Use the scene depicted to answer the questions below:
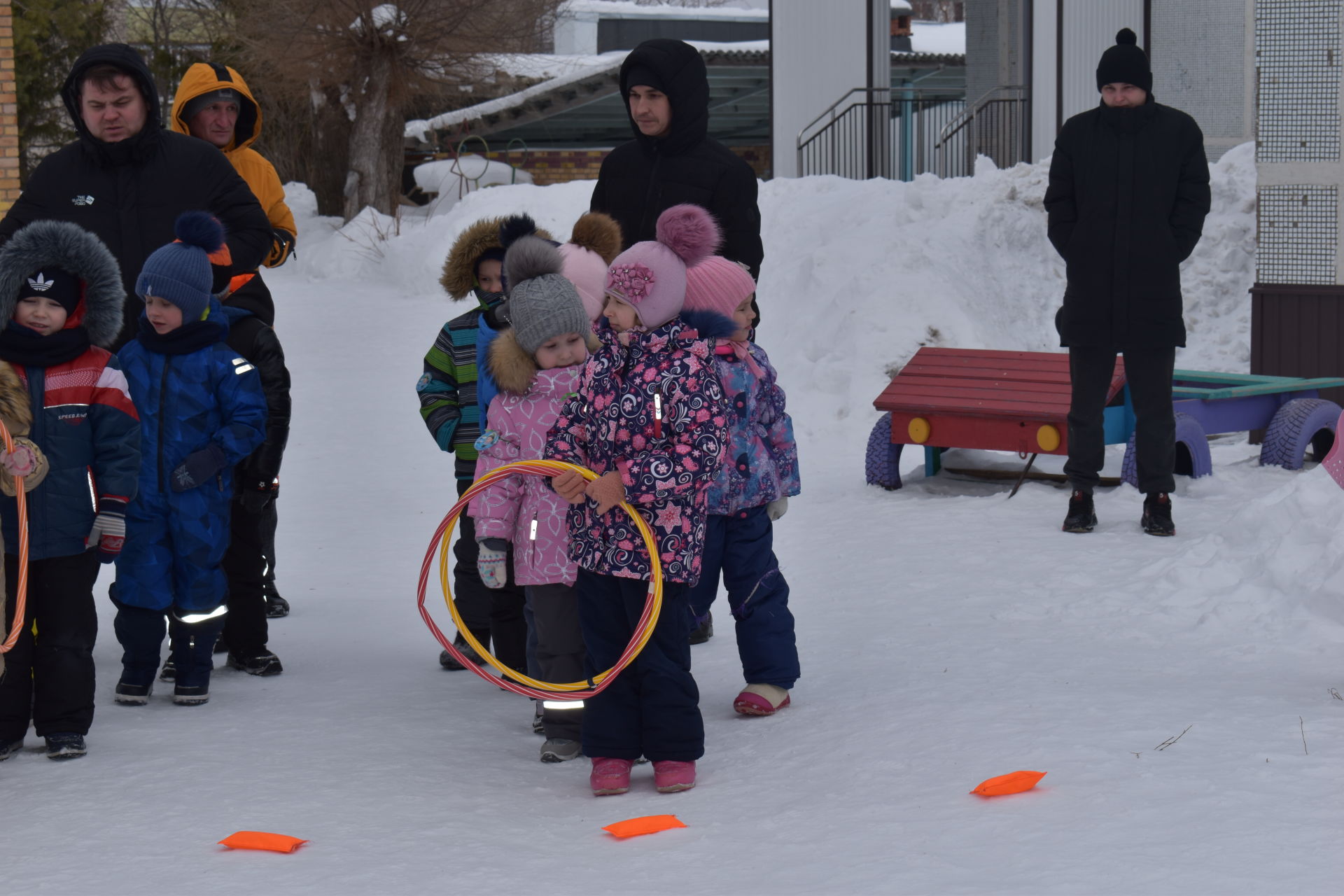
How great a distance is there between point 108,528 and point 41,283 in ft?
2.48

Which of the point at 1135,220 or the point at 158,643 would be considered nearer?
the point at 158,643

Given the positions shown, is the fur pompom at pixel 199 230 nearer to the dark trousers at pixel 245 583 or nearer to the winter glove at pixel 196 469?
the winter glove at pixel 196 469

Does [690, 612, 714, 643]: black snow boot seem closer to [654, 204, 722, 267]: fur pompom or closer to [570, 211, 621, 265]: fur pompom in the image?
[570, 211, 621, 265]: fur pompom

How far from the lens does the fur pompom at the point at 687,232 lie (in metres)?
4.59

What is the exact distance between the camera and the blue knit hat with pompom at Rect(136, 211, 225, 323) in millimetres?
5109

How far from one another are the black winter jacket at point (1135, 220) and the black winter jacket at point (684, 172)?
2.15 meters

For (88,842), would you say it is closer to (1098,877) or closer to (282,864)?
(282,864)

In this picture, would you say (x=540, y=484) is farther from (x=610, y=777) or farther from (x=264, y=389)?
(x=264, y=389)

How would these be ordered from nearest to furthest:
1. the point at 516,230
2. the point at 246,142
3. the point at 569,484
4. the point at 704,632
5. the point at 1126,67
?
1. the point at 569,484
2. the point at 516,230
3. the point at 704,632
4. the point at 246,142
5. the point at 1126,67

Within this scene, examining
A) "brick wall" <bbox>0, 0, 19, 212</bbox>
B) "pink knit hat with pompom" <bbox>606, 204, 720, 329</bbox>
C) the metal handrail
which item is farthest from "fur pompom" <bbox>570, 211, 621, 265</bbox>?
the metal handrail

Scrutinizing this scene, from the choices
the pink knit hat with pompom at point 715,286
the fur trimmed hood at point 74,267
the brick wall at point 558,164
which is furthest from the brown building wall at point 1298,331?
the brick wall at point 558,164

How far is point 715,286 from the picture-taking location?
471 centimetres

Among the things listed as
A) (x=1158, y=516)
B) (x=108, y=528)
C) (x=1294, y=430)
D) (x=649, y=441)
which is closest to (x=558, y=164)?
(x=1294, y=430)

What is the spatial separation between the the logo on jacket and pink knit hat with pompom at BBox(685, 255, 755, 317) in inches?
74.8
